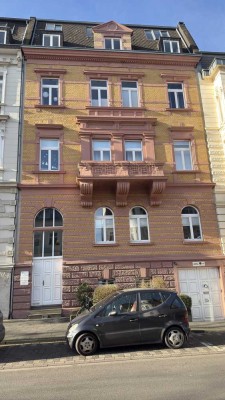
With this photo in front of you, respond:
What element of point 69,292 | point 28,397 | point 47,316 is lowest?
point 28,397

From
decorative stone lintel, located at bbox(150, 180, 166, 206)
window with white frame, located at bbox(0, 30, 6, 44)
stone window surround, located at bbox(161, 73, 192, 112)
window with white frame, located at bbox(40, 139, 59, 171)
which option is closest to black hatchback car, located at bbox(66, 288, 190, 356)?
decorative stone lintel, located at bbox(150, 180, 166, 206)

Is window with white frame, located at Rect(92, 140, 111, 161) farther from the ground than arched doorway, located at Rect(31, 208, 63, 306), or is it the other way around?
window with white frame, located at Rect(92, 140, 111, 161)

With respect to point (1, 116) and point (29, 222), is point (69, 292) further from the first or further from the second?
point (1, 116)

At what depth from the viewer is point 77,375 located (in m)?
6.55

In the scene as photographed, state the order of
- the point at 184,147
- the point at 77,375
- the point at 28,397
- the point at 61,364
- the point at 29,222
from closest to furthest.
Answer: the point at 28,397, the point at 77,375, the point at 61,364, the point at 29,222, the point at 184,147

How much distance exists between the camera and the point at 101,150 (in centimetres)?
1667

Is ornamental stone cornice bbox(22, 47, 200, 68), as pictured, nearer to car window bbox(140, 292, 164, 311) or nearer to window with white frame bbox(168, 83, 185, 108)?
window with white frame bbox(168, 83, 185, 108)

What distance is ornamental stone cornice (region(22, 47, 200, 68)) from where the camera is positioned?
17.6m

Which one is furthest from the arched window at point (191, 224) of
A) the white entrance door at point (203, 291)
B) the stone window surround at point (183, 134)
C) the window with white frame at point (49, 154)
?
the window with white frame at point (49, 154)

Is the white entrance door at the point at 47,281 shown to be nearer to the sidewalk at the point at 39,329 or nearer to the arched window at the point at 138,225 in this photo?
the sidewalk at the point at 39,329

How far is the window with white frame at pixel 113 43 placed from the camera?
61.7ft

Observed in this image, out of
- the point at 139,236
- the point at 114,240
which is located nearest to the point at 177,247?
the point at 139,236

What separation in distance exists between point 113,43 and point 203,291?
15.2 metres

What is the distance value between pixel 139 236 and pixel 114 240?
51.0 inches
